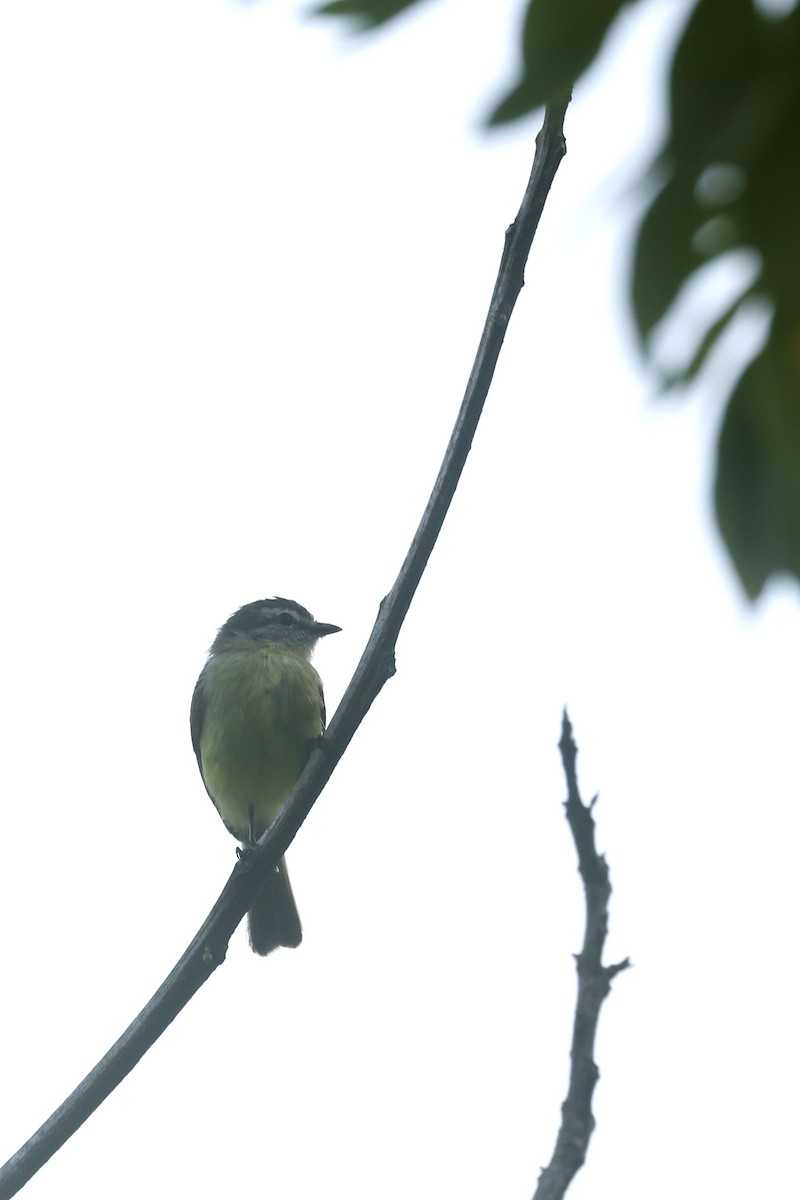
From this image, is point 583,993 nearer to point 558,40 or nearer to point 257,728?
point 558,40

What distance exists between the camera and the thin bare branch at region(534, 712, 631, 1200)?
2.07 metres

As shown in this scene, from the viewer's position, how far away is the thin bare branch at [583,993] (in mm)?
2070

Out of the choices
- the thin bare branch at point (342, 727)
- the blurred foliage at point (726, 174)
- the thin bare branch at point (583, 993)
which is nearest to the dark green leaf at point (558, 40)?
the blurred foliage at point (726, 174)

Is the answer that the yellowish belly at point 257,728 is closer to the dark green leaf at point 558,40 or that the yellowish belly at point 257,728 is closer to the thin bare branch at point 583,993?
the thin bare branch at point 583,993

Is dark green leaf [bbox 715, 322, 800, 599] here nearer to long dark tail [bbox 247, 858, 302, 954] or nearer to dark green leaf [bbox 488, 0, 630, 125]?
dark green leaf [bbox 488, 0, 630, 125]

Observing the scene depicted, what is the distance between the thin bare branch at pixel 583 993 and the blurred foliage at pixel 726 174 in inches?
56.4

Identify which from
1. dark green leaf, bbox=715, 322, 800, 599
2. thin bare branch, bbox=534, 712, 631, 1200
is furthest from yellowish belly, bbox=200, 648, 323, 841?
dark green leaf, bbox=715, 322, 800, 599

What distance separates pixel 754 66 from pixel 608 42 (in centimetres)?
10

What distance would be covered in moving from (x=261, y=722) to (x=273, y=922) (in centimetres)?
185

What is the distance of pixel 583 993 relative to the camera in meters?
2.25

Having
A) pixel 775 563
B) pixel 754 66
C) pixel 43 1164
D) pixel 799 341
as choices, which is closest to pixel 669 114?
pixel 754 66

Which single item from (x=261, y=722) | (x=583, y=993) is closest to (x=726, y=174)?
(x=583, y=993)

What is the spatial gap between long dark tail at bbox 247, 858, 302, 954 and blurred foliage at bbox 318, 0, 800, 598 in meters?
8.88

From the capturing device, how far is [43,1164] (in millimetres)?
3488
